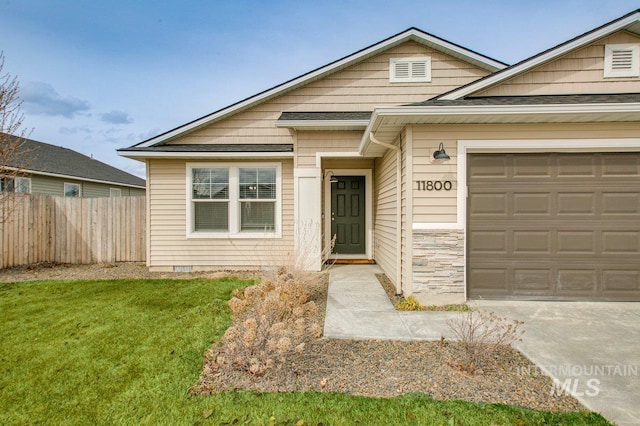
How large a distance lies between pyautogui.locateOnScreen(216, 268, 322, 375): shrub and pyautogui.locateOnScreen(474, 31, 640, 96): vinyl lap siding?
16.6ft

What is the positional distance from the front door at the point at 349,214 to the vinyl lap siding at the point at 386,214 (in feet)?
1.37

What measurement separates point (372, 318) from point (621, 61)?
19.1 ft

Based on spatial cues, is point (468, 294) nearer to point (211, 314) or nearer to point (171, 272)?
point (211, 314)

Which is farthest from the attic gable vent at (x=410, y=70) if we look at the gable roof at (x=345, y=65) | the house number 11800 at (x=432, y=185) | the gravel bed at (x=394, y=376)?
the gravel bed at (x=394, y=376)

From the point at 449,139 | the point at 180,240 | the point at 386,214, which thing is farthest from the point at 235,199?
the point at 449,139

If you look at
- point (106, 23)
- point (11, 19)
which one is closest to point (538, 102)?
point (106, 23)

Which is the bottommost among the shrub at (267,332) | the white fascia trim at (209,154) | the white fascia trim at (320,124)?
the shrub at (267,332)

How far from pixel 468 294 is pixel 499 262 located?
2.25 ft

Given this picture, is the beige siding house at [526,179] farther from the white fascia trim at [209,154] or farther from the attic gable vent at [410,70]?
the attic gable vent at [410,70]

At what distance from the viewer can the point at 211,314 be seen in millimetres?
4496

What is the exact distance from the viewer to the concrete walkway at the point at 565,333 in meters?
2.54

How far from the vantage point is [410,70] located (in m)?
8.12

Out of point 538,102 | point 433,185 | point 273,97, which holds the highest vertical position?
point 273,97

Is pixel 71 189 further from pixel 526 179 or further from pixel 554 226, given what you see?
pixel 554 226
